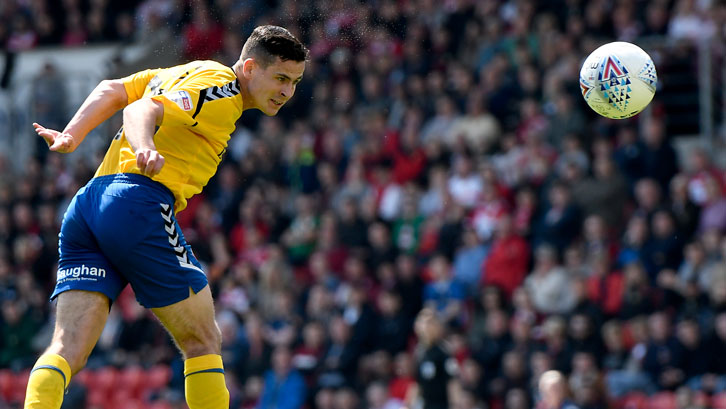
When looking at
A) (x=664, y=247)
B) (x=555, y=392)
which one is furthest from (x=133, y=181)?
(x=664, y=247)

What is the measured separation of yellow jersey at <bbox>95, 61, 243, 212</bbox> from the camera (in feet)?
19.1

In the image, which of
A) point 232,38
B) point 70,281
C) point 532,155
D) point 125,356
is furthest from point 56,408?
point 232,38

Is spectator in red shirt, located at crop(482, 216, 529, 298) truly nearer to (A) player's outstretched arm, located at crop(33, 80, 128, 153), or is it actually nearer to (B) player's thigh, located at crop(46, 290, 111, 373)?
(A) player's outstretched arm, located at crop(33, 80, 128, 153)

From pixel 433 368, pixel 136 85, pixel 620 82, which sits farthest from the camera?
pixel 433 368

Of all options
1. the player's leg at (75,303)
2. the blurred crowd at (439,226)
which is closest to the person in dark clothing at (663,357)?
the blurred crowd at (439,226)

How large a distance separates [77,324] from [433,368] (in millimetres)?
6099

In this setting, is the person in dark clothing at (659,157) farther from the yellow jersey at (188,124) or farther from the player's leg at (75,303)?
the player's leg at (75,303)

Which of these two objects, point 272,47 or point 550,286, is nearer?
point 272,47

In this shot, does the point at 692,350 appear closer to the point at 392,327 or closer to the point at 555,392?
the point at 555,392

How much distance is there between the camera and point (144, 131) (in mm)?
5527

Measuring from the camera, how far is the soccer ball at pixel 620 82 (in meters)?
7.15

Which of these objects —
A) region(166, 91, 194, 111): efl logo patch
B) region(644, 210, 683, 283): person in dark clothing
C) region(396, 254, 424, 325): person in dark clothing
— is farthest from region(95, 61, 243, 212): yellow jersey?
region(396, 254, 424, 325): person in dark clothing

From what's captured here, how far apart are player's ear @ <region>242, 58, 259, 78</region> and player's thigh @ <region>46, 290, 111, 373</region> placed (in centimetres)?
139

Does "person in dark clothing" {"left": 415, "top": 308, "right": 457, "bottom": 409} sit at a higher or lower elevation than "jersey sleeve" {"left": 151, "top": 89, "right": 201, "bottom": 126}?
lower
